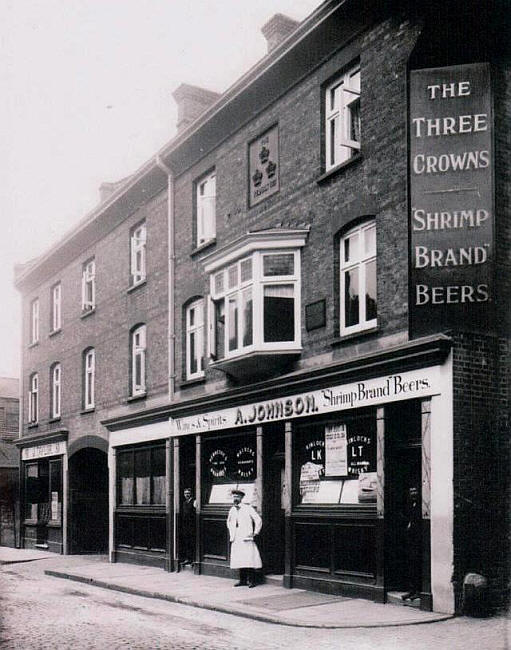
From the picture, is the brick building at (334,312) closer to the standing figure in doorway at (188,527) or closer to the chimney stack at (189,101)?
the chimney stack at (189,101)

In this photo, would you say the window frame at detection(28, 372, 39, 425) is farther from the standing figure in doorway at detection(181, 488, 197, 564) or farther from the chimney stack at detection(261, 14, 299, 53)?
the chimney stack at detection(261, 14, 299, 53)

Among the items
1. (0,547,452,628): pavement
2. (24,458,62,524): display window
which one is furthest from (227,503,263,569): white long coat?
(24,458,62,524): display window

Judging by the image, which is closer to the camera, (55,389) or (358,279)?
(358,279)

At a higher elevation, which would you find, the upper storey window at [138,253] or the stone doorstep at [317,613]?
the upper storey window at [138,253]

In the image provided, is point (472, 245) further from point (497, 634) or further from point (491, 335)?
point (497, 634)

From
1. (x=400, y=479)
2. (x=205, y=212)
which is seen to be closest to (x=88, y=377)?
(x=205, y=212)

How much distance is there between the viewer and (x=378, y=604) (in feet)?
42.0

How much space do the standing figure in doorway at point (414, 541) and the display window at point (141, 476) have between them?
8.97 m

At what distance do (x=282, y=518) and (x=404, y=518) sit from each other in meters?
3.79

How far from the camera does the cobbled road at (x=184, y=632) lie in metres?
9.93

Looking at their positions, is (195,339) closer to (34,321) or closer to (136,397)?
(136,397)

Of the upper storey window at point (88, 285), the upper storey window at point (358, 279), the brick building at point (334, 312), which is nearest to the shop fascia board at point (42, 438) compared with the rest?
the upper storey window at point (88, 285)

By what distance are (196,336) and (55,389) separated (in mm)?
10109

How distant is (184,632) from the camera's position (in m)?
11.0
